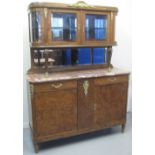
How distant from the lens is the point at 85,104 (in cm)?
246

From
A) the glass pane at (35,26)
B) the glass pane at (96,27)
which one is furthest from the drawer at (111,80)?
the glass pane at (35,26)

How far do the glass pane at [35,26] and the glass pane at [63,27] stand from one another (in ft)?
0.53

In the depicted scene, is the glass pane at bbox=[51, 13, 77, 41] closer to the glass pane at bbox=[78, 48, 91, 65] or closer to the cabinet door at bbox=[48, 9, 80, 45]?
the cabinet door at bbox=[48, 9, 80, 45]

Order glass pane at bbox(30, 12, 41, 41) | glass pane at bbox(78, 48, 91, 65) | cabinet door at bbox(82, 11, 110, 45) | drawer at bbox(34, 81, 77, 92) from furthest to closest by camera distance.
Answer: glass pane at bbox(78, 48, 91, 65)
cabinet door at bbox(82, 11, 110, 45)
glass pane at bbox(30, 12, 41, 41)
drawer at bbox(34, 81, 77, 92)

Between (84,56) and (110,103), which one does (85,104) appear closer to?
(110,103)

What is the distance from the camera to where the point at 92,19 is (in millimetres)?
2566

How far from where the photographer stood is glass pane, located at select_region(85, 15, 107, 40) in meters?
2.56

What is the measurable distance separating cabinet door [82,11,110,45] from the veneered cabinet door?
1.83 feet

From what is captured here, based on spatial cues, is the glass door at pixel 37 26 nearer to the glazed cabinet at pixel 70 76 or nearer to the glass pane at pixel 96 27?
the glazed cabinet at pixel 70 76

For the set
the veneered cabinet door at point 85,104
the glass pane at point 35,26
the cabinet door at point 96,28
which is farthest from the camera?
the cabinet door at point 96,28

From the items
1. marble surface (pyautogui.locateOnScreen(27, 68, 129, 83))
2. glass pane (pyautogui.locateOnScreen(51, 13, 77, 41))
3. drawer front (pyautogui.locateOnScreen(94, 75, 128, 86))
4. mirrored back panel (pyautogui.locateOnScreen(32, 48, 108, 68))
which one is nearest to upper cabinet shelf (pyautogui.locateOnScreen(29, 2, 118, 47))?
glass pane (pyautogui.locateOnScreen(51, 13, 77, 41))

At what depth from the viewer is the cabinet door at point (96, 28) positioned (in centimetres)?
253

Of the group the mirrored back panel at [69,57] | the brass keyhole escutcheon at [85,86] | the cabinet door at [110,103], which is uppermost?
the mirrored back panel at [69,57]
